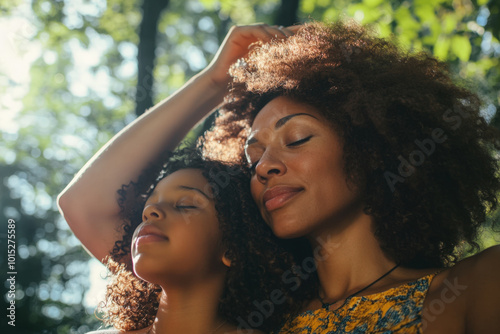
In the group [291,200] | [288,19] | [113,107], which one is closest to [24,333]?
[113,107]

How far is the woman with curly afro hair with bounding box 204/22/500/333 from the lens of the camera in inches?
92.4

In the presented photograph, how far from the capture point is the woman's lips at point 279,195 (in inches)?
92.4

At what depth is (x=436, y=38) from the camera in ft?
14.2

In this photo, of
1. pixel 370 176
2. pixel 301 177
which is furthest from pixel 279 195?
pixel 370 176

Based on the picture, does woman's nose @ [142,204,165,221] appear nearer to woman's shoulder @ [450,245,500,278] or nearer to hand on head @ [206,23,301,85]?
hand on head @ [206,23,301,85]

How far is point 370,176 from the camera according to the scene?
8.33 feet

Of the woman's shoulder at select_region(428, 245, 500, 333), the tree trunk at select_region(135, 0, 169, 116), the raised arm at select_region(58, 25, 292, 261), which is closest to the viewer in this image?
the woman's shoulder at select_region(428, 245, 500, 333)

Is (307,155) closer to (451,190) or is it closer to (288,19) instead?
(451,190)

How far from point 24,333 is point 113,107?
504 cm

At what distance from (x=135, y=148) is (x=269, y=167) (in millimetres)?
1180

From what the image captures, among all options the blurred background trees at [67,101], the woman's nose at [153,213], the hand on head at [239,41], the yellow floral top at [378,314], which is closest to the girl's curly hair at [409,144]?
the yellow floral top at [378,314]

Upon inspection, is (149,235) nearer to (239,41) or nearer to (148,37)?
(239,41)

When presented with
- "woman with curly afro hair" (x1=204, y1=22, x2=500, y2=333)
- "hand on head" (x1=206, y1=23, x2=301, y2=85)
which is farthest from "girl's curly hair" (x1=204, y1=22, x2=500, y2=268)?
"hand on head" (x1=206, y1=23, x2=301, y2=85)

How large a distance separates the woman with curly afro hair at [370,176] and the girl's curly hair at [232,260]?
0.85 feet
